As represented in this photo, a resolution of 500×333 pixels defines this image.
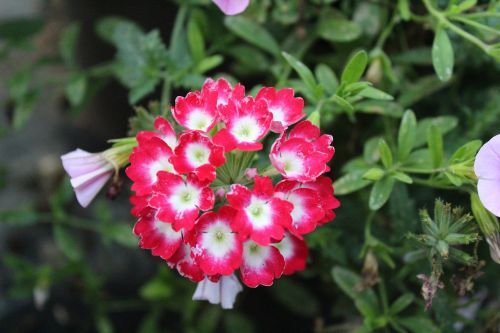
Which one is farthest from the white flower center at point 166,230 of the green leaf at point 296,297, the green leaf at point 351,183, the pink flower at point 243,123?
the green leaf at point 296,297

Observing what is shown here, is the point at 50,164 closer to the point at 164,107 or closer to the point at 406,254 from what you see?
the point at 164,107

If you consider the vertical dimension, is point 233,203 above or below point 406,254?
above

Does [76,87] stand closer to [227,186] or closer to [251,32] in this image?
[251,32]

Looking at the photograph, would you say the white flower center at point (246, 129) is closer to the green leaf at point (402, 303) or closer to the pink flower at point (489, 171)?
the pink flower at point (489, 171)

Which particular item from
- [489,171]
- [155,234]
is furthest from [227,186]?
[489,171]

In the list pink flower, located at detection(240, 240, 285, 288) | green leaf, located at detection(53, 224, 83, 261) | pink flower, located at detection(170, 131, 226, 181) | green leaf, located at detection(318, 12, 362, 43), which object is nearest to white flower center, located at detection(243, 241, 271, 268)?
pink flower, located at detection(240, 240, 285, 288)

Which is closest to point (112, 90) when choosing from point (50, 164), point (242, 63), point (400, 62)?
point (50, 164)
